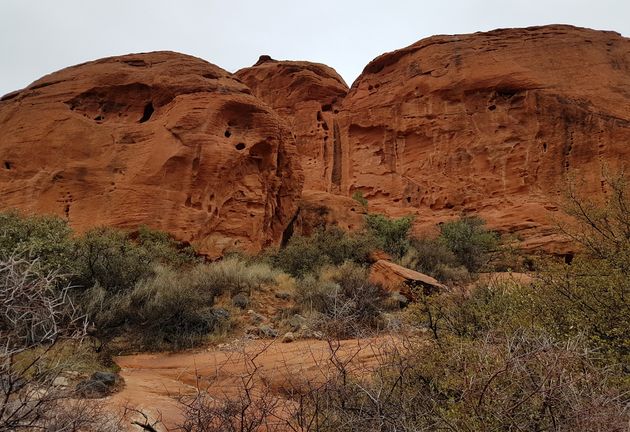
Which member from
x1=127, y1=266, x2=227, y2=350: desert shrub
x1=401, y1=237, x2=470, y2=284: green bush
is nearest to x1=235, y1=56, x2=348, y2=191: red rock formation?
x1=401, y1=237, x2=470, y2=284: green bush

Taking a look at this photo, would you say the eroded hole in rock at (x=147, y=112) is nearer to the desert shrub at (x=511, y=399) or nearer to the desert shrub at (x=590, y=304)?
the desert shrub at (x=590, y=304)

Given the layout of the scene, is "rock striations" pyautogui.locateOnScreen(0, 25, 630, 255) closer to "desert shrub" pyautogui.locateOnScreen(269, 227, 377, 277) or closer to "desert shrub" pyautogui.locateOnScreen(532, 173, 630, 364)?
"desert shrub" pyautogui.locateOnScreen(269, 227, 377, 277)

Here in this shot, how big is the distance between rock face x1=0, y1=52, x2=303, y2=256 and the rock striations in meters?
0.04

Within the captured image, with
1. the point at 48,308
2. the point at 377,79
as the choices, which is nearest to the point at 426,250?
the point at 48,308

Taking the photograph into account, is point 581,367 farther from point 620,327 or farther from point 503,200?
point 503,200

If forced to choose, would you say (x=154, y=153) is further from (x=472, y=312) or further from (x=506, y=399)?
(x=506, y=399)

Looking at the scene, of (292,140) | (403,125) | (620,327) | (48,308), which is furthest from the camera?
(403,125)

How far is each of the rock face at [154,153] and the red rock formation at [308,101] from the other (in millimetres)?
10775

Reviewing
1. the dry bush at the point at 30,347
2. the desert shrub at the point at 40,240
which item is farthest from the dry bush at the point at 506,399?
the desert shrub at the point at 40,240

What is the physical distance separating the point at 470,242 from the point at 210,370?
38.5ft

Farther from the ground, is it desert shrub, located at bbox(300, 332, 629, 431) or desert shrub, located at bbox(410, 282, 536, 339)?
desert shrub, located at bbox(300, 332, 629, 431)

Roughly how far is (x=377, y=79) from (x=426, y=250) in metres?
→ 15.8

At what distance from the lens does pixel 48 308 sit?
2094 mm

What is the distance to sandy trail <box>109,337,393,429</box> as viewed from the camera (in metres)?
4.13
